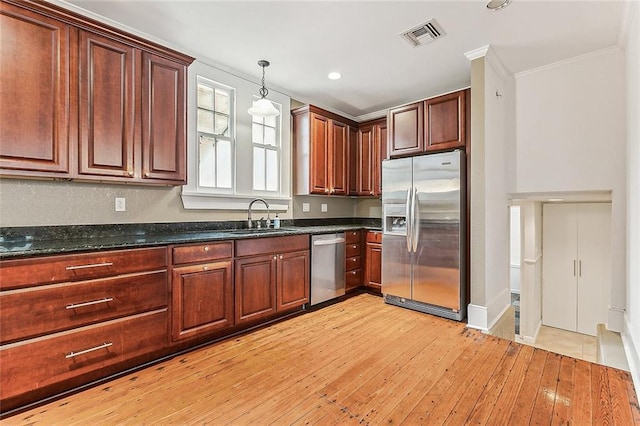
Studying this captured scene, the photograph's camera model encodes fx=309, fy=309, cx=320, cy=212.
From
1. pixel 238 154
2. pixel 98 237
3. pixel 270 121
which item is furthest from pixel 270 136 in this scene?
pixel 98 237

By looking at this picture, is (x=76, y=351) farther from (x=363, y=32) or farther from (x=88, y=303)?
(x=363, y=32)

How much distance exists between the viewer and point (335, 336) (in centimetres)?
285

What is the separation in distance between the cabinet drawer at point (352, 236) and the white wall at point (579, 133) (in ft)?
6.42

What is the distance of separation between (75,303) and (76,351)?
297 millimetres

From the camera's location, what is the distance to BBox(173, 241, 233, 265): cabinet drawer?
7.87 feet

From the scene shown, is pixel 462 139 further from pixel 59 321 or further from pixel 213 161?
pixel 59 321

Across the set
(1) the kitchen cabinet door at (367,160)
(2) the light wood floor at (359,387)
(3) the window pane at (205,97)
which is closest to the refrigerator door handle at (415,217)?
(2) the light wood floor at (359,387)

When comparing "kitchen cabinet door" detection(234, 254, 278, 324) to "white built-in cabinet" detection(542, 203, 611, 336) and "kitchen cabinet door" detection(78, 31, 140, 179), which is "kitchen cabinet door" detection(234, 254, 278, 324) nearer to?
"kitchen cabinet door" detection(78, 31, 140, 179)

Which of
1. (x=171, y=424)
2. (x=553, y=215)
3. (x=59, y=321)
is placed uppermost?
(x=553, y=215)

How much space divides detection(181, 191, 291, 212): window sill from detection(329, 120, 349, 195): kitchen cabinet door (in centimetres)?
78

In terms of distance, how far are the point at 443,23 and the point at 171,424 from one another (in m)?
3.40

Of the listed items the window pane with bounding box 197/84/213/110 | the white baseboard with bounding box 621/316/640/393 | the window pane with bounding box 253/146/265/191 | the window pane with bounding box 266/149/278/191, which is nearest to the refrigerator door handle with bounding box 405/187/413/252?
the window pane with bounding box 266/149/278/191

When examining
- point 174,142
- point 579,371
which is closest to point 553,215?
point 579,371

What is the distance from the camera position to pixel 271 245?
308 cm
